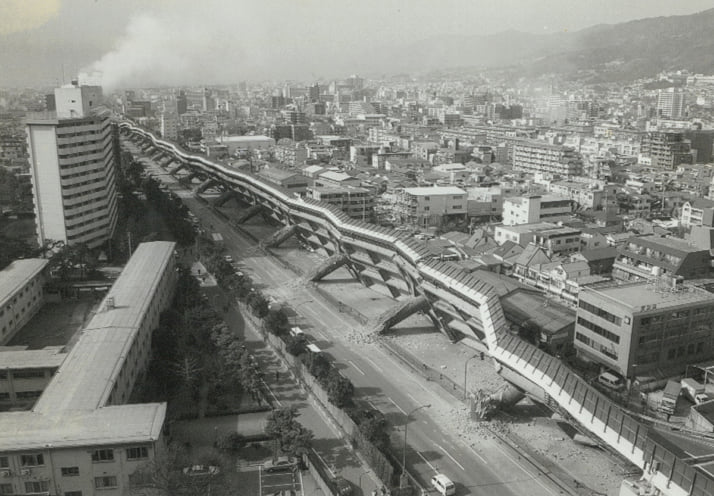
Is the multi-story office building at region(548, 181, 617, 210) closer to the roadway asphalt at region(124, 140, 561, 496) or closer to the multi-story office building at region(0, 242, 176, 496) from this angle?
the roadway asphalt at region(124, 140, 561, 496)

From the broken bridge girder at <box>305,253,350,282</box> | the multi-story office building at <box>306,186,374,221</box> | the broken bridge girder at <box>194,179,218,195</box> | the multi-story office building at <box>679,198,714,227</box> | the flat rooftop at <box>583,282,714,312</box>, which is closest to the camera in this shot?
the flat rooftop at <box>583,282,714,312</box>

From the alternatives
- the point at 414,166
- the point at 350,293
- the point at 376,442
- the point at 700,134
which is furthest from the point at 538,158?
the point at 376,442

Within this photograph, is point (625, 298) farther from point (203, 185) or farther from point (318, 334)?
point (203, 185)

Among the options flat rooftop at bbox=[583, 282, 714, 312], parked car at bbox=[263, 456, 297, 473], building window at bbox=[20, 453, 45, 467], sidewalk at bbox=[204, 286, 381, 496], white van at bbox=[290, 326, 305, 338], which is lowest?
sidewalk at bbox=[204, 286, 381, 496]

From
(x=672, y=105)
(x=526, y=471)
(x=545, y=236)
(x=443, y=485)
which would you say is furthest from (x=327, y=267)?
(x=672, y=105)

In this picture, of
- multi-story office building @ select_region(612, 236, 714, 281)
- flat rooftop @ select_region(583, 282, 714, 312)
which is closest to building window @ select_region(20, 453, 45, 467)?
flat rooftop @ select_region(583, 282, 714, 312)

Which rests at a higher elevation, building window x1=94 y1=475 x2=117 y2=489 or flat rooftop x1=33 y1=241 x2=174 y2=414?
flat rooftop x1=33 y1=241 x2=174 y2=414
